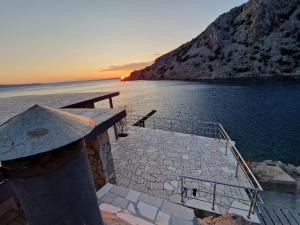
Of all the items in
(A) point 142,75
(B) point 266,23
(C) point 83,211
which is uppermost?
(B) point 266,23

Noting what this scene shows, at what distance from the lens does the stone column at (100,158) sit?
5118 millimetres

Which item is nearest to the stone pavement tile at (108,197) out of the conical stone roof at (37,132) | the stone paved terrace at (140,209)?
the stone paved terrace at (140,209)

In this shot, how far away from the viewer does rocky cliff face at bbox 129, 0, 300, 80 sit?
185 feet

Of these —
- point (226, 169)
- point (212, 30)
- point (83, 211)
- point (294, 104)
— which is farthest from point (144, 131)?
point (212, 30)

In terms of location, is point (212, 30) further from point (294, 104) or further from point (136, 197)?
point (136, 197)

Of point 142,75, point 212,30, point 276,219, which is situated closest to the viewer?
point 276,219

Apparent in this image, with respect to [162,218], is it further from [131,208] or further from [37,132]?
[37,132]

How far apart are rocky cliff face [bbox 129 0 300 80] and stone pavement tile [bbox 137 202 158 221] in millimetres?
65007

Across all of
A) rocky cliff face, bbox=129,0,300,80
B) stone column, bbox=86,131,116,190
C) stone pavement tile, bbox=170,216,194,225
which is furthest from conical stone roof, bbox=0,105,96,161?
rocky cliff face, bbox=129,0,300,80

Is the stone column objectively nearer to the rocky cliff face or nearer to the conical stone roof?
the conical stone roof

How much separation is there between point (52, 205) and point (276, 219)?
26.3ft

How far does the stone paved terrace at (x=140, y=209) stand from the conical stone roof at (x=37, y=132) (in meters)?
2.54

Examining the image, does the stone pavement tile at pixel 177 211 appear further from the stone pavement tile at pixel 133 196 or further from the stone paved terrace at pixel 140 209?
the stone pavement tile at pixel 133 196

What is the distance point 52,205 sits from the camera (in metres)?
1.62
